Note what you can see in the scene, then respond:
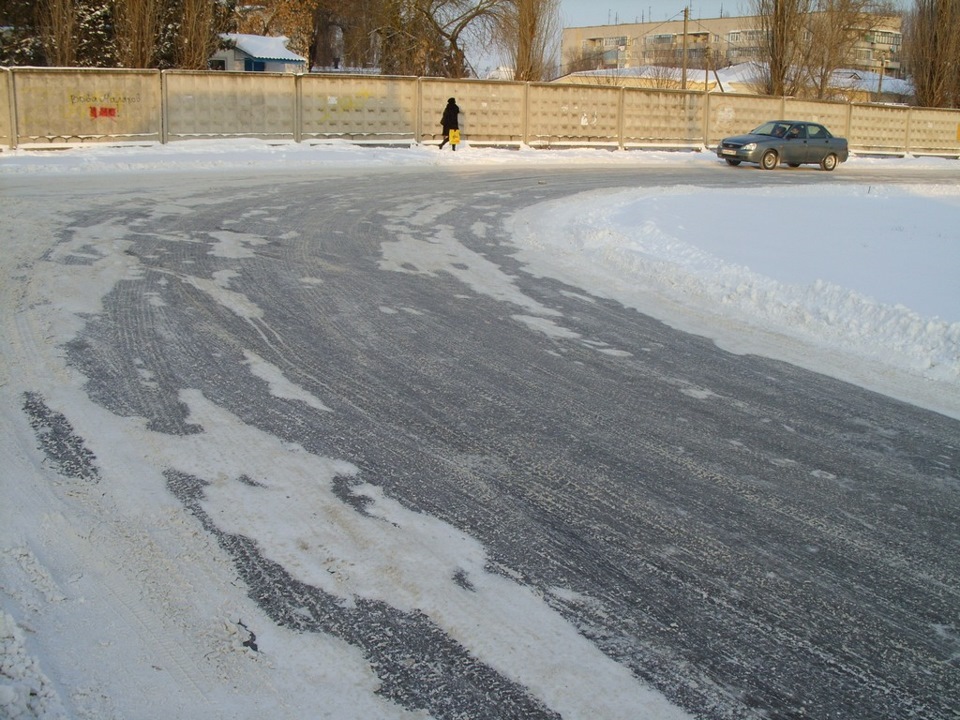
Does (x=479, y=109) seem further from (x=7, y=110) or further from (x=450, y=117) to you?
(x=7, y=110)

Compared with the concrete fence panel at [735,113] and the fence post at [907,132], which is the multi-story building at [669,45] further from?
the concrete fence panel at [735,113]

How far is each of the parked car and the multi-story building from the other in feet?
235

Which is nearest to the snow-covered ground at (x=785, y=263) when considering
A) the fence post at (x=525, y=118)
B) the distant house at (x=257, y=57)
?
the fence post at (x=525, y=118)

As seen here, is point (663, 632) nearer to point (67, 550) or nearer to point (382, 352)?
point (67, 550)

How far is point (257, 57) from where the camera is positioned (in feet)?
160

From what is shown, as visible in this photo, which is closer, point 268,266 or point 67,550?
point 67,550

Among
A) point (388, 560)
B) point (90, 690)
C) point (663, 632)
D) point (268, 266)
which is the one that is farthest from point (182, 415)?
point (268, 266)

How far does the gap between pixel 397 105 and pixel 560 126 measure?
257 inches

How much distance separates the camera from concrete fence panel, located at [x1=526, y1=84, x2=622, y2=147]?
32.5m

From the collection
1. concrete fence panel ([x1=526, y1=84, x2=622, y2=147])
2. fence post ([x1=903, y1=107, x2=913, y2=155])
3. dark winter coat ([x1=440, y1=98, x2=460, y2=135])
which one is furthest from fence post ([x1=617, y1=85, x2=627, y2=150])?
fence post ([x1=903, y1=107, x2=913, y2=155])

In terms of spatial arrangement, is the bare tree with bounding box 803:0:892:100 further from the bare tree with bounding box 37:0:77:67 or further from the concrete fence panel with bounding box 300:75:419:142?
the bare tree with bounding box 37:0:77:67

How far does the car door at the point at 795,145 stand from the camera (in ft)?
99.8

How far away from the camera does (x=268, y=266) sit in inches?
377

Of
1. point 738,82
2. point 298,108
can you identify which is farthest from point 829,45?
point 298,108
